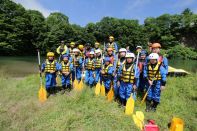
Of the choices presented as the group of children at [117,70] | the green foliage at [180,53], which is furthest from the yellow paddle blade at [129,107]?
the green foliage at [180,53]

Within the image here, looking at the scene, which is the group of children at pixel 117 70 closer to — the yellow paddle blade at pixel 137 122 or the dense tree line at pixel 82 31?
the yellow paddle blade at pixel 137 122

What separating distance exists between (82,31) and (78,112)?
52042 millimetres

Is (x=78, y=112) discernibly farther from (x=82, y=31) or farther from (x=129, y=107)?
(x=82, y=31)

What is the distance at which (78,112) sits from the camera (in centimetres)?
720

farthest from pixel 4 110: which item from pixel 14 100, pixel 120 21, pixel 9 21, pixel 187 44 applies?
pixel 187 44

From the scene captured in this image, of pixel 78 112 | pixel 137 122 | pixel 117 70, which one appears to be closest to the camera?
pixel 137 122

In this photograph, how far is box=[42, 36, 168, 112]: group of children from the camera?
7555mm

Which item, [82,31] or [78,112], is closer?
[78,112]

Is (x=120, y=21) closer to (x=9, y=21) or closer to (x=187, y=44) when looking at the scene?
(x=187, y=44)

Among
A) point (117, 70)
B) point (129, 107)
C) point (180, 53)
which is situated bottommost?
point (180, 53)

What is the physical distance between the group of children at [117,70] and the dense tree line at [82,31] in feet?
118

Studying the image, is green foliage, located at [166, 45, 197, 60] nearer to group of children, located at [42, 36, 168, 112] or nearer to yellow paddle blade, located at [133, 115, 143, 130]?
group of children, located at [42, 36, 168, 112]

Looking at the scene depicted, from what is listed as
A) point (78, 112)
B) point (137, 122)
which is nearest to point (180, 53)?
point (78, 112)

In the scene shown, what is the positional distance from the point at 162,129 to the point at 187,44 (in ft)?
216
